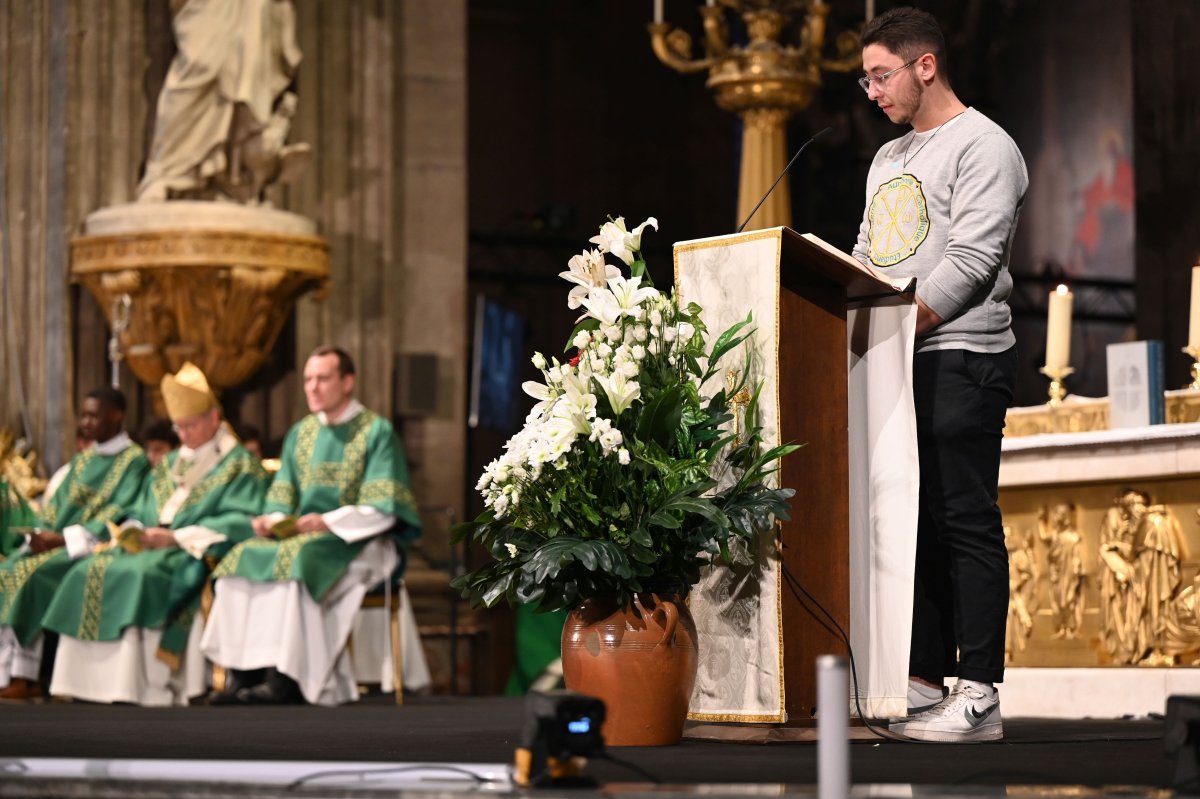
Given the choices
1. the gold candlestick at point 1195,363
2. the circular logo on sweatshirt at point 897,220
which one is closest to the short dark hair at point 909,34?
the circular logo on sweatshirt at point 897,220

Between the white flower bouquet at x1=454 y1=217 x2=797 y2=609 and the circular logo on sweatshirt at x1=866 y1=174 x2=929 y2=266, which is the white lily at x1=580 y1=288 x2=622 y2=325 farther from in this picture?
the circular logo on sweatshirt at x1=866 y1=174 x2=929 y2=266

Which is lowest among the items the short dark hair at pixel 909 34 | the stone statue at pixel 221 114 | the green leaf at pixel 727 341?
the green leaf at pixel 727 341

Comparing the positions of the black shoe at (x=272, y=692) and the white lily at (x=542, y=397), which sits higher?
the white lily at (x=542, y=397)

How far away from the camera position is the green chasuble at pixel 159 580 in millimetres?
8094

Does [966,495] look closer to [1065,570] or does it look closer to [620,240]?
[620,240]

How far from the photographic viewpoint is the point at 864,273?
4129 millimetres

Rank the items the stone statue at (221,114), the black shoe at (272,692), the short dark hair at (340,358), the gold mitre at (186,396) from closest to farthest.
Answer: the black shoe at (272,692) < the short dark hair at (340,358) < the gold mitre at (186,396) < the stone statue at (221,114)

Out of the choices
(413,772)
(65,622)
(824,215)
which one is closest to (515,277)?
(824,215)

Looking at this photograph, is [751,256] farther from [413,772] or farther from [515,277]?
[515,277]

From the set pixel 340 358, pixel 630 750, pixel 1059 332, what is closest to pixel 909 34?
pixel 630 750

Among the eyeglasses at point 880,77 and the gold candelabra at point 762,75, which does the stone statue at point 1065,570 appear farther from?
the gold candelabra at point 762,75

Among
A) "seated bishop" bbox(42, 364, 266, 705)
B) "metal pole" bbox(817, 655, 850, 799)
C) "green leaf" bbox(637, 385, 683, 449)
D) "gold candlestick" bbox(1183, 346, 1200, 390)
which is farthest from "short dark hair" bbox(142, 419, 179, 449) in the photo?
"metal pole" bbox(817, 655, 850, 799)

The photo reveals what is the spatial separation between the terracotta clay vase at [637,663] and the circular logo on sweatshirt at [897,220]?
102 centimetres

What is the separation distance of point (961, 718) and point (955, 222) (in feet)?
3.75
